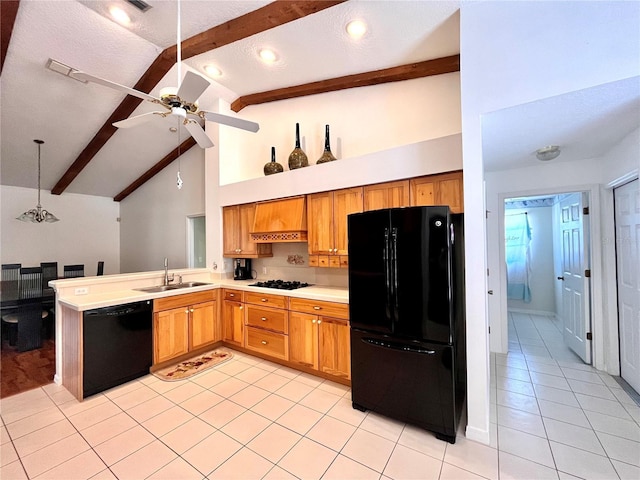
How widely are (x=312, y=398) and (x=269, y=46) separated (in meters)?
3.67

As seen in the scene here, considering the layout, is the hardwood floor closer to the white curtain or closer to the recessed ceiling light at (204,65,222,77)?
the recessed ceiling light at (204,65,222,77)

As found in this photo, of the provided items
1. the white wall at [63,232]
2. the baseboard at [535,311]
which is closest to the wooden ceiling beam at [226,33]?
the white wall at [63,232]

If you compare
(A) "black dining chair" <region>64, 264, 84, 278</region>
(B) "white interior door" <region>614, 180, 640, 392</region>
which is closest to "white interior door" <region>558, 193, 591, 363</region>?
(B) "white interior door" <region>614, 180, 640, 392</region>

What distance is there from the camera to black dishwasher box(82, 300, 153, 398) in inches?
103

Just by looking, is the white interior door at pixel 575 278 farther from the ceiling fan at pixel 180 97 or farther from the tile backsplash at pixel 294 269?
the ceiling fan at pixel 180 97

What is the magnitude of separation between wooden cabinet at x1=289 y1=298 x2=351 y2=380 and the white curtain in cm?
509

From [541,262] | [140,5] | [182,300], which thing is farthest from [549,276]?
[140,5]

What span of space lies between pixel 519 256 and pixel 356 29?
18.9ft

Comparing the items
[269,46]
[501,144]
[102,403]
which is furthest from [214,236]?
[501,144]

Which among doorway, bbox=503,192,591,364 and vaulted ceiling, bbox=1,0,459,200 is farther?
doorway, bbox=503,192,591,364

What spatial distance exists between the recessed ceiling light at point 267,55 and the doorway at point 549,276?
353 cm

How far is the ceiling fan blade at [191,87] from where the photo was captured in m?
1.82

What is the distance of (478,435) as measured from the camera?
198 cm

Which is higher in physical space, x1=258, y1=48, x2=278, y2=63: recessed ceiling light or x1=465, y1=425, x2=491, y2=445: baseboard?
x1=258, y1=48, x2=278, y2=63: recessed ceiling light
